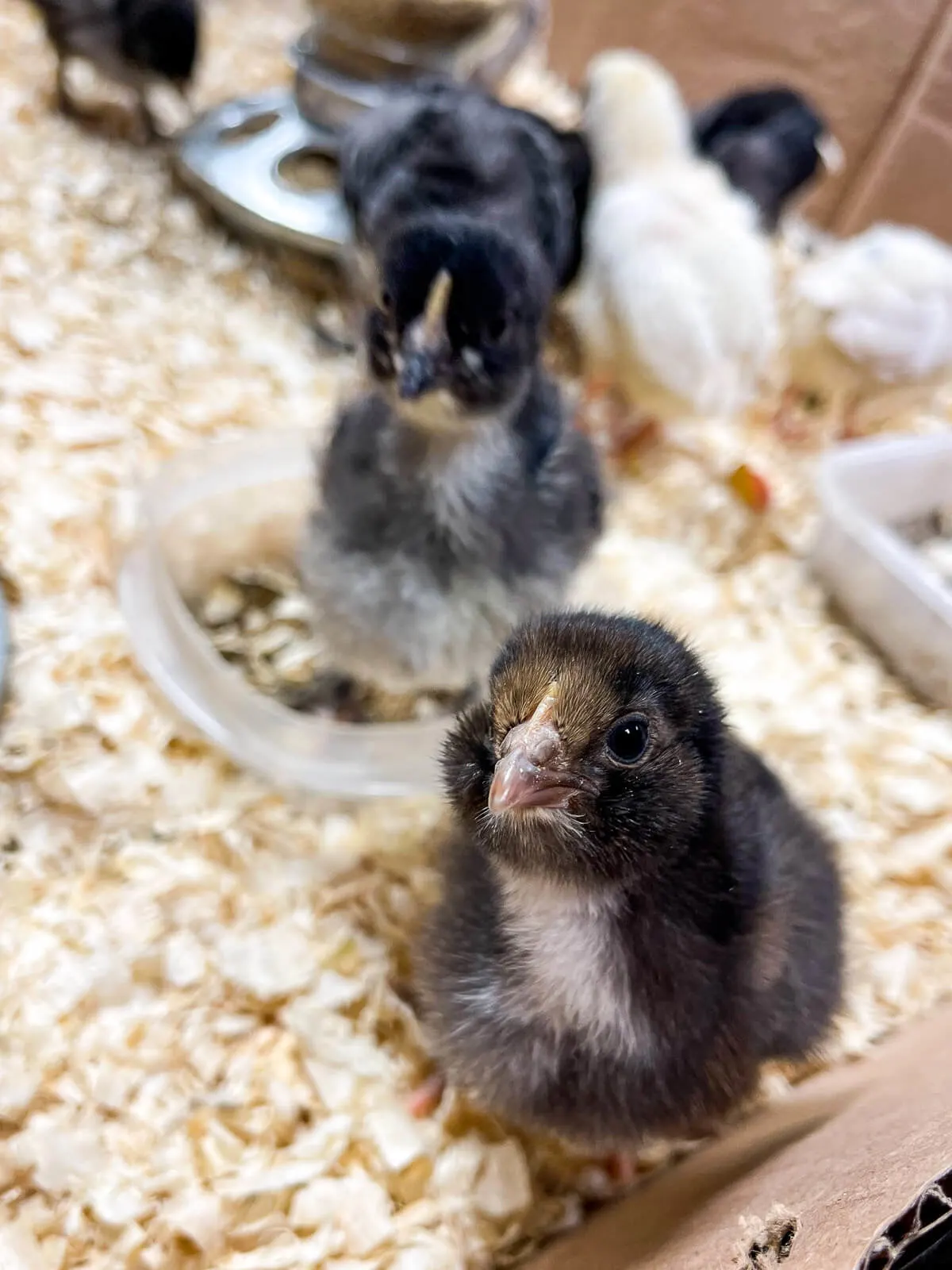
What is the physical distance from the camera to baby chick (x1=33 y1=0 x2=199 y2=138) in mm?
2123

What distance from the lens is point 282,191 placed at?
2.03m

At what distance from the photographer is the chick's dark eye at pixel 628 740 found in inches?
26.4

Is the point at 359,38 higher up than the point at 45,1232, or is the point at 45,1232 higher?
the point at 359,38

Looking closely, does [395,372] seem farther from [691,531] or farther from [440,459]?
[691,531]

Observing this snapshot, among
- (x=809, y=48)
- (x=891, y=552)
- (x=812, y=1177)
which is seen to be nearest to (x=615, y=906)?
(x=812, y=1177)

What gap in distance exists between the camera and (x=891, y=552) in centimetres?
162

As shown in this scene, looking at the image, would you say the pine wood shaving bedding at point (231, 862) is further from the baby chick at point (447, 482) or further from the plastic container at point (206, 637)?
the baby chick at point (447, 482)

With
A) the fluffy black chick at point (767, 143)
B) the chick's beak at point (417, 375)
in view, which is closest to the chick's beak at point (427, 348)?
the chick's beak at point (417, 375)

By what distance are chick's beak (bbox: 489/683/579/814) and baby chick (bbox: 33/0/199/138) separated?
2.10 m

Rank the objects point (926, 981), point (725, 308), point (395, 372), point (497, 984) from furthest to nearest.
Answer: point (725, 308)
point (926, 981)
point (395, 372)
point (497, 984)

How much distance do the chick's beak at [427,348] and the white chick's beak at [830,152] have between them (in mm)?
1595

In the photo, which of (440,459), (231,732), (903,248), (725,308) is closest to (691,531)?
(725,308)

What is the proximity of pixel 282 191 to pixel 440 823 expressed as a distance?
56.0 inches

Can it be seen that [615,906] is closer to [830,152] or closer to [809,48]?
[830,152]
